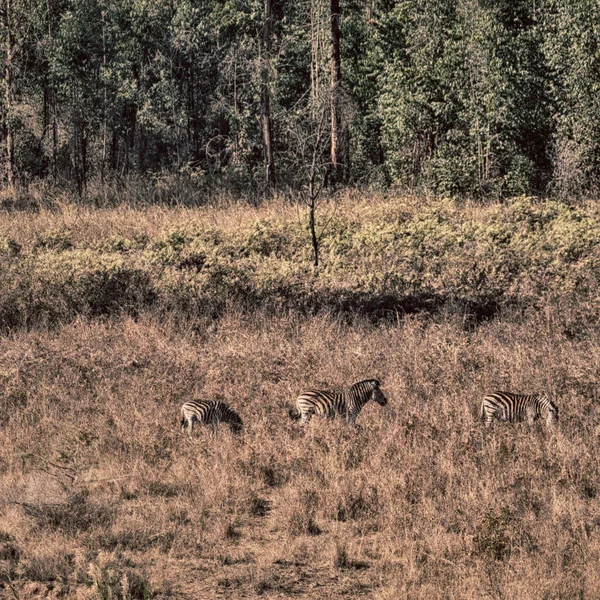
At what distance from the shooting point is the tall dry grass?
211 inches

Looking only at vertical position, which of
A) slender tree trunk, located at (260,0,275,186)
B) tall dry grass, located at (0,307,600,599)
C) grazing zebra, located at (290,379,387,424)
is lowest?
tall dry grass, located at (0,307,600,599)

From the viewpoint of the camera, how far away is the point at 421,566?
5355 millimetres

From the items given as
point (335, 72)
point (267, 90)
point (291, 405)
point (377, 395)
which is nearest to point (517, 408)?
point (377, 395)

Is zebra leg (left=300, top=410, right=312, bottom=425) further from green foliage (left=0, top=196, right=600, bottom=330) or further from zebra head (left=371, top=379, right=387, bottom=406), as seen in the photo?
green foliage (left=0, top=196, right=600, bottom=330)

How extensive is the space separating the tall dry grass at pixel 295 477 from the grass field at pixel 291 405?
0.02m

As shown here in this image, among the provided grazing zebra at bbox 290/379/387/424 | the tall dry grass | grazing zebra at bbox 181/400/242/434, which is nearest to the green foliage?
the tall dry grass

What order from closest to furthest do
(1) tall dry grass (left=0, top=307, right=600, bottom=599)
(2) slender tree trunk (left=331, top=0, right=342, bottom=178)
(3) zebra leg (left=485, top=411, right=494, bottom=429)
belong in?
(1) tall dry grass (left=0, top=307, right=600, bottom=599) → (3) zebra leg (left=485, top=411, right=494, bottom=429) → (2) slender tree trunk (left=331, top=0, right=342, bottom=178)

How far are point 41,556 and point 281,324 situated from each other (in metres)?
6.82

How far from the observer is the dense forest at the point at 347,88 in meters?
22.6

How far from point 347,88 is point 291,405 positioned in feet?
66.4

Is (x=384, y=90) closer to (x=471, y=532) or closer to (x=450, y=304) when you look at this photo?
(x=450, y=304)

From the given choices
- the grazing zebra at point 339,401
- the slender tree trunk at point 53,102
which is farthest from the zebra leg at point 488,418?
the slender tree trunk at point 53,102

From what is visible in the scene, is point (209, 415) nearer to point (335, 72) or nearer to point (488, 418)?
point (488, 418)

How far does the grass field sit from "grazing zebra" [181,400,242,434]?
18 centimetres
